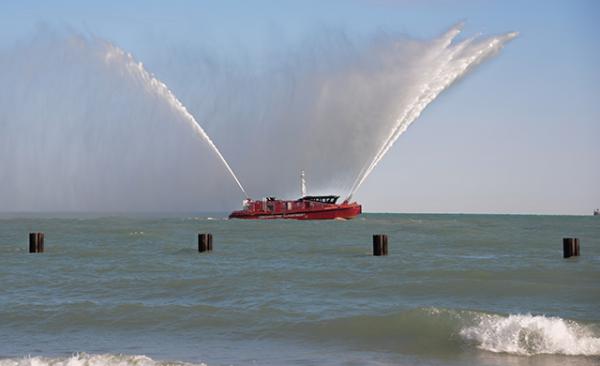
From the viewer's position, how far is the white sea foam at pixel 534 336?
13.8 metres

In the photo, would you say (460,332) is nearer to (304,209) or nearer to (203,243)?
(203,243)

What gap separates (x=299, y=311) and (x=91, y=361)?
21.2 feet

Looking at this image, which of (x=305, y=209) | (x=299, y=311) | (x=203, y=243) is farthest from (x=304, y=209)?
(x=299, y=311)

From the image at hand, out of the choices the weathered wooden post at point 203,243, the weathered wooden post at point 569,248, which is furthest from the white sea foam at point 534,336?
the weathered wooden post at point 203,243

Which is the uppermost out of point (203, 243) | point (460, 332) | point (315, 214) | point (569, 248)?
point (315, 214)

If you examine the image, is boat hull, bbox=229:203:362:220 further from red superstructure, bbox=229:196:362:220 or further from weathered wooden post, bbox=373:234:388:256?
weathered wooden post, bbox=373:234:388:256

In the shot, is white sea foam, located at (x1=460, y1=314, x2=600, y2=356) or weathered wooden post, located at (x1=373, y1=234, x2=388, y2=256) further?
weathered wooden post, located at (x1=373, y1=234, x2=388, y2=256)

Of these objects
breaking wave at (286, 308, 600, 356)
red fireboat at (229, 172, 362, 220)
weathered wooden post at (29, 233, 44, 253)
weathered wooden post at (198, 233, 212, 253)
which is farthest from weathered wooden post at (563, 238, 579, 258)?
red fireboat at (229, 172, 362, 220)

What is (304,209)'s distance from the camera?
3327 inches

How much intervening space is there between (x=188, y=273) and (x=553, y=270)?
43.8 feet

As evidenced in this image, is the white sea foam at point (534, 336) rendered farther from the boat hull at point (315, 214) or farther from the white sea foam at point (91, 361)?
the boat hull at point (315, 214)

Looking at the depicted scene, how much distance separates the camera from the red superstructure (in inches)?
3307

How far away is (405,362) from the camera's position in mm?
12953

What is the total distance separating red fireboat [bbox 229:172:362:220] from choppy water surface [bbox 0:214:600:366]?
5051 centimetres
